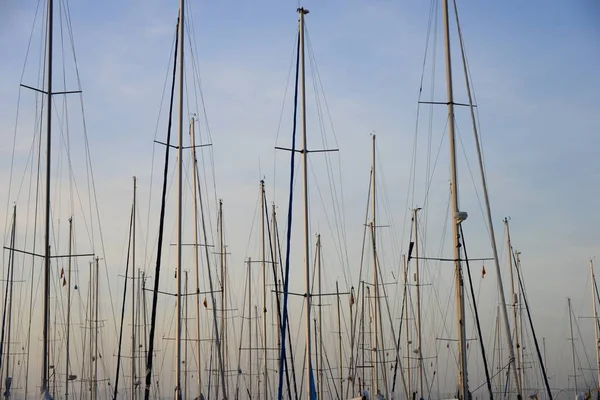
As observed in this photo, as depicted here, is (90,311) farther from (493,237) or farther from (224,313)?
(493,237)

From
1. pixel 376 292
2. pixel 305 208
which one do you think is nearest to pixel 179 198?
pixel 305 208

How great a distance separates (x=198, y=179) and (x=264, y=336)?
37.9 feet

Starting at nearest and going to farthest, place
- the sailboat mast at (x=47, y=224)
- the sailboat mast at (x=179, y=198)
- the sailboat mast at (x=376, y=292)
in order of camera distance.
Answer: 1. the sailboat mast at (x=47, y=224)
2. the sailboat mast at (x=179, y=198)
3. the sailboat mast at (x=376, y=292)

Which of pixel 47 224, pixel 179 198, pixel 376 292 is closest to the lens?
pixel 47 224

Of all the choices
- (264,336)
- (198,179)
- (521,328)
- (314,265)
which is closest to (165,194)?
(198,179)

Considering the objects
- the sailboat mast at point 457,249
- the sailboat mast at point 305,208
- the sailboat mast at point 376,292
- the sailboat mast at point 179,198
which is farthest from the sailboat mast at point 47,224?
the sailboat mast at point 376,292

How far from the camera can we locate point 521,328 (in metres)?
57.8

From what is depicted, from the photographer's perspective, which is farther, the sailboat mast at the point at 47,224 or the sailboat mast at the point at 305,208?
the sailboat mast at the point at 305,208

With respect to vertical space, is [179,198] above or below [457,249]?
above

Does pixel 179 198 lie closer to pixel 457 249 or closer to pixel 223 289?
pixel 457 249

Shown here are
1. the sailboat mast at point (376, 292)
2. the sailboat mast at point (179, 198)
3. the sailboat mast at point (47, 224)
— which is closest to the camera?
the sailboat mast at point (47, 224)

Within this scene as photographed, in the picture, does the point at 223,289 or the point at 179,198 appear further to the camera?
the point at 223,289

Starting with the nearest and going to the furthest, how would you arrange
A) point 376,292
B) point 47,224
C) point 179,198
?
point 47,224, point 179,198, point 376,292

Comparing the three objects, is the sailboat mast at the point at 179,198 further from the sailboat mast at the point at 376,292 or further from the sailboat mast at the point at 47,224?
the sailboat mast at the point at 376,292
